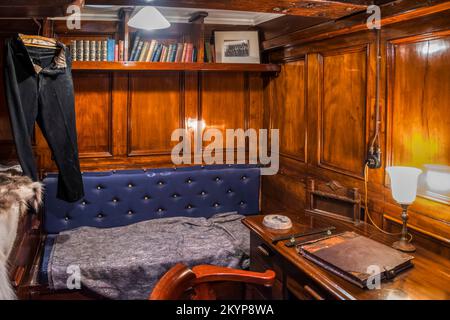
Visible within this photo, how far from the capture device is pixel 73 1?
2.04m

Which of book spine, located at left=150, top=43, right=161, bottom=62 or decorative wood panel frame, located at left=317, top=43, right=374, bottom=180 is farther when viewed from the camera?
book spine, located at left=150, top=43, right=161, bottom=62

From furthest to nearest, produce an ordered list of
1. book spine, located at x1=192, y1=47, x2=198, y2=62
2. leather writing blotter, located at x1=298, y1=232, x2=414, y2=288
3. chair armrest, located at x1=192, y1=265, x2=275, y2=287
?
book spine, located at x1=192, y1=47, x2=198, y2=62, leather writing blotter, located at x1=298, y1=232, x2=414, y2=288, chair armrest, located at x1=192, y1=265, x2=275, y2=287

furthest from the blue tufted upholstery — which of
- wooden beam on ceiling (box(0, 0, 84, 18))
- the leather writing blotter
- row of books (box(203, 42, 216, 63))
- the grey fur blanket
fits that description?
the leather writing blotter

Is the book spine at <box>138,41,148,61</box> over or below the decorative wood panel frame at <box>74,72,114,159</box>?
over

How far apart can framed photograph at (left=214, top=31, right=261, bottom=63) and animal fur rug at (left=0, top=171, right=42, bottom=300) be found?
1889 millimetres

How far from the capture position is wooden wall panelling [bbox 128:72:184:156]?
3.39 m

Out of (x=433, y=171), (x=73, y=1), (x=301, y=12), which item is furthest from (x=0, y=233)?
(x=433, y=171)

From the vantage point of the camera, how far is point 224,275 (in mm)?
1568

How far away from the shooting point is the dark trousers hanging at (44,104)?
247 cm

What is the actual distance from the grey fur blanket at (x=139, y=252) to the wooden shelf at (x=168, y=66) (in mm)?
1262

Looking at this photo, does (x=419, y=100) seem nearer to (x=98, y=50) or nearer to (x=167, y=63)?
(x=167, y=63)

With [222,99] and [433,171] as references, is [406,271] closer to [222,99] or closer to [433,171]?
[433,171]

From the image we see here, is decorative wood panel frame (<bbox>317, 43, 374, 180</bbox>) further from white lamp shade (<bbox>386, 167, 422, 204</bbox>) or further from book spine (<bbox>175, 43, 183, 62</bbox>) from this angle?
book spine (<bbox>175, 43, 183, 62</bbox>)

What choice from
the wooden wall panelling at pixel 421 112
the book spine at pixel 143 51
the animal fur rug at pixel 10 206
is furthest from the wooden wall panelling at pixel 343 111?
the animal fur rug at pixel 10 206
